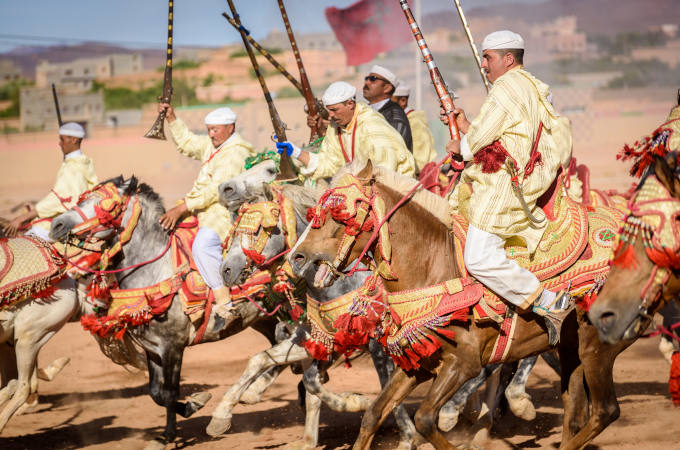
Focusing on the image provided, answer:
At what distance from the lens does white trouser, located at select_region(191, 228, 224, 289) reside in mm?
7168

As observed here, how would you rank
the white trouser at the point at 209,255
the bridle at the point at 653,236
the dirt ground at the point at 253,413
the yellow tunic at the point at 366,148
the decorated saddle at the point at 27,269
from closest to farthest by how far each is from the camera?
the bridle at the point at 653,236
the yellow tunic at the point at 366,148
the white trouser at the point at 209,255
the dirt ground at the point at 253,413
the decorated saddle at the point at 27,269

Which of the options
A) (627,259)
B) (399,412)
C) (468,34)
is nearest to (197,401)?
(399,412)

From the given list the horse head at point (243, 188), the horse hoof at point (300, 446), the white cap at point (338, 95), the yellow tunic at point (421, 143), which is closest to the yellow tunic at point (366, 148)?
the white cap at point (338, 95)

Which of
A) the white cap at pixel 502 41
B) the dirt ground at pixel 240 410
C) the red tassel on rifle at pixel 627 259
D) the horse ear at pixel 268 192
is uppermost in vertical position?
the white cap at pixel 502 41

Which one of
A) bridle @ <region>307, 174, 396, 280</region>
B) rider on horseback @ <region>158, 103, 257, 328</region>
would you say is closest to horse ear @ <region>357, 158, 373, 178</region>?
bridle @ <region>307, 174, 396, 280</region>

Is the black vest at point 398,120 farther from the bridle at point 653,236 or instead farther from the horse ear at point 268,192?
the bridle at point 653,236

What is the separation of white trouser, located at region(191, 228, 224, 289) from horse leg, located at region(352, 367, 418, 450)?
2.23m

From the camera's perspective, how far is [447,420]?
6.95 m

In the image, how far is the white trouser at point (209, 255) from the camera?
7168 millimetres

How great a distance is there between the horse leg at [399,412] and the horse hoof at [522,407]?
143 centimetres

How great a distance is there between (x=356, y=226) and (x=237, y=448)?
10.7ft

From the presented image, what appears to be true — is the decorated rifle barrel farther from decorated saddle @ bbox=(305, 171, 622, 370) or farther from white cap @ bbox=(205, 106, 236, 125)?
white cap @ bbox=(205, 106, 236, 125)

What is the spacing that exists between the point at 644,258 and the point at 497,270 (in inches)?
58.1

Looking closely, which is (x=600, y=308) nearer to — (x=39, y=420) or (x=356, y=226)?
(x=356, y=226)
